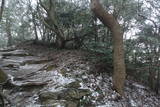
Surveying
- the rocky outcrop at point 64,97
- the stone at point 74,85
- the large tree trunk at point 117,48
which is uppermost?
the large tree trunk at point 117,48

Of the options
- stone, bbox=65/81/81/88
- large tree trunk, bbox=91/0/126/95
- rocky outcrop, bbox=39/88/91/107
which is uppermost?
large tree trunk, bbox=91/0/126/95

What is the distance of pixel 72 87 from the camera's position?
19.1ft

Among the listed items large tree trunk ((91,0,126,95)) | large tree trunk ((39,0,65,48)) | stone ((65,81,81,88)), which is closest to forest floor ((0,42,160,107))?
stone ((65,81,81,88))

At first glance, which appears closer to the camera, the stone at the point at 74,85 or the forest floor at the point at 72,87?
the forest floor at the point at 72,87

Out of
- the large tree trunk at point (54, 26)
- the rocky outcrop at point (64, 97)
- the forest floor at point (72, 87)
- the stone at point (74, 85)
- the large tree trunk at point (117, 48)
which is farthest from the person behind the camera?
the large tree trunk at point (54, 26)

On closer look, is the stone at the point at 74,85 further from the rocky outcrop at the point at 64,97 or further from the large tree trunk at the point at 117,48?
the large tree trunk at the point at 117,48

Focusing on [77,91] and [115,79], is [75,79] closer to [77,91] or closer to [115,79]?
[77,91]

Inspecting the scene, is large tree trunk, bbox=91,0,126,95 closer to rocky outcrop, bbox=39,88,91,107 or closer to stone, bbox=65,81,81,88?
rocky outcrop, bbox=39,88,91,107

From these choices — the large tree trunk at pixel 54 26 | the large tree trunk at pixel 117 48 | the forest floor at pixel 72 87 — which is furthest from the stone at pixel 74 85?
the large tree trunk at pixel 54 26

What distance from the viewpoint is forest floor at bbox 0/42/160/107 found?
17.3 feet

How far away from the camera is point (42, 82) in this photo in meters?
6.22

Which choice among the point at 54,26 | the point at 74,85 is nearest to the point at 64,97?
the point at 74,85

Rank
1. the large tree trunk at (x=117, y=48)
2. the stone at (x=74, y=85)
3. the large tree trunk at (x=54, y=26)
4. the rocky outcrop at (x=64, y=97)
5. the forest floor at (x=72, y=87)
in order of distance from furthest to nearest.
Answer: the large tree trunk at (x=54, y=26), the large tree trunk at (x=117, y=48), the stone at (x=74, y=85), the forest floor at (x=72, y=87), the rocky outcrop at (x=64, y=97)

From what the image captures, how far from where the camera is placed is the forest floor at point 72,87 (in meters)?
5.27
